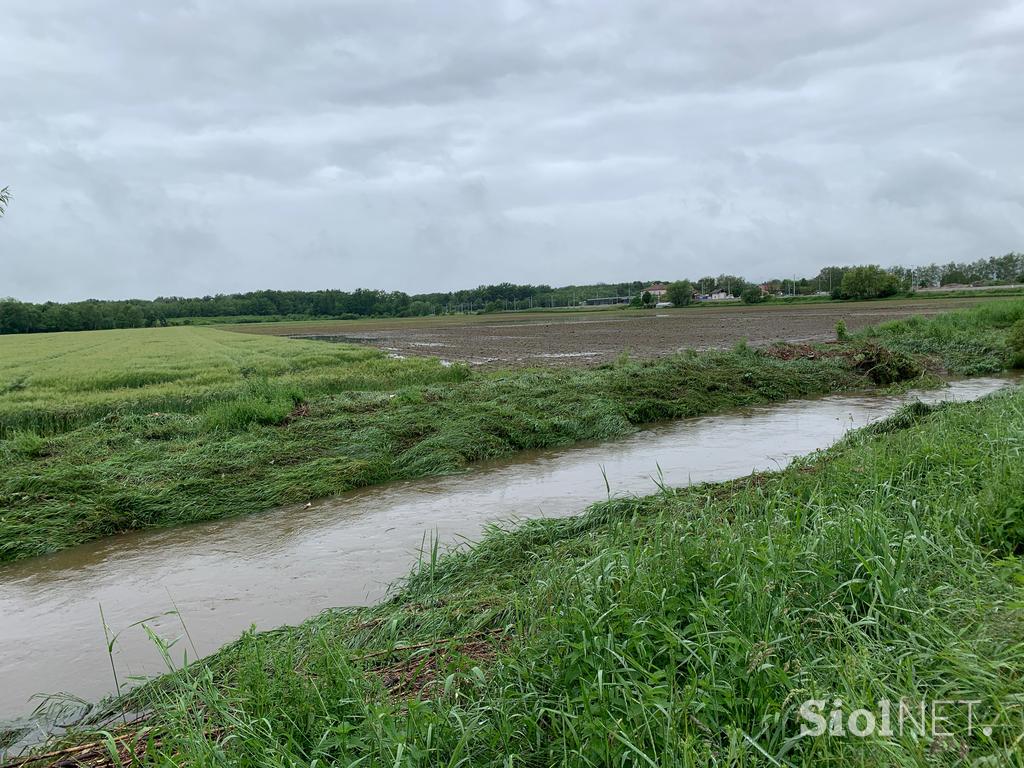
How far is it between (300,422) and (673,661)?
10516 mm

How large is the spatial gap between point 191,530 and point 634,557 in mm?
6623

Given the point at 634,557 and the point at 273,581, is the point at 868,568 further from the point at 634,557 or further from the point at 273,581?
the point at 273,581

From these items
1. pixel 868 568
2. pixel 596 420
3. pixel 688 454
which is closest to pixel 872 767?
pixel 868 568

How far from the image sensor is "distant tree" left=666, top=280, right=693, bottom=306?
114m

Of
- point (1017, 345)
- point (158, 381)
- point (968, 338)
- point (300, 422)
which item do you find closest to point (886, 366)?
point (1017, 345)

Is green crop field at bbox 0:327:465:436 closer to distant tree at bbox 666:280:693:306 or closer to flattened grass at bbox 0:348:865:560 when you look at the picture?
flattened grass at bbox 0:348:865:560

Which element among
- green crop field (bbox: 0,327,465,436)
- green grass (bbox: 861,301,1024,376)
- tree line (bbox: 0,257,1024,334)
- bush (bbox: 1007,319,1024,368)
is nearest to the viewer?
green crop field (bbox: 0,327,465,436)

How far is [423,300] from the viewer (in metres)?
142

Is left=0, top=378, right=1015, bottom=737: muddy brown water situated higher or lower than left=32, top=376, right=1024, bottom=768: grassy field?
lower

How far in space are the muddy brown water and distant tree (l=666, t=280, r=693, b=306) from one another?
349ft

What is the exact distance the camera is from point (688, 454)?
11086 millimetres

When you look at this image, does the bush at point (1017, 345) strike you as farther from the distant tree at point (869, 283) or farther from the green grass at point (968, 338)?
the distant tree at point (869, 283)

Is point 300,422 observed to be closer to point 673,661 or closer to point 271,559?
point 271,559

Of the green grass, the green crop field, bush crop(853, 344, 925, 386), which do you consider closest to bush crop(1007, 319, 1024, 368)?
the green grass
